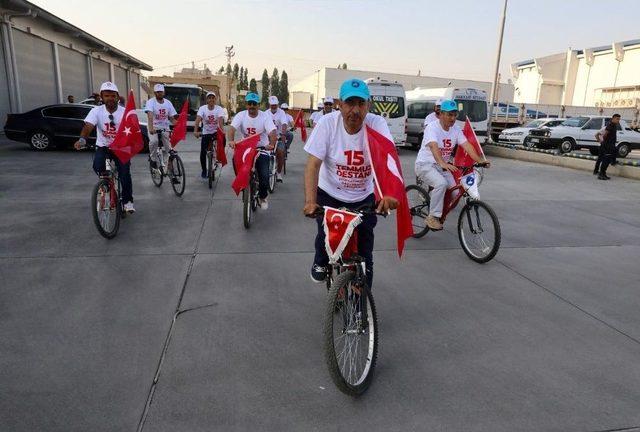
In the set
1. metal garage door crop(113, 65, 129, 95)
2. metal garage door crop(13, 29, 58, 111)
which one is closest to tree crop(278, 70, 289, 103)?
metal garage door crop(113, 65, 129, 95)

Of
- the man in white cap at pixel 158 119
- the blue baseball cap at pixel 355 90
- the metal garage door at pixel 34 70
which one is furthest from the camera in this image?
the metal garage door at pixel 34 70

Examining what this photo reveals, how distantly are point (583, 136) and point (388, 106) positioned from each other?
358 inches

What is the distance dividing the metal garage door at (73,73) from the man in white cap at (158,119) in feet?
59.9

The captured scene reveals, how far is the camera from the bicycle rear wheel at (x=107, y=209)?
18.7 feet

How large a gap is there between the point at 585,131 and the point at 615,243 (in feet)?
53.4

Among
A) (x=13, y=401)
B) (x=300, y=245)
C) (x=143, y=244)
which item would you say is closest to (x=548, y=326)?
(x=300, y=245)

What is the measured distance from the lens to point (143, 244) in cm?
563

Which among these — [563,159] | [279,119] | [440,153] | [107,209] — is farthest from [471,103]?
[107,209]

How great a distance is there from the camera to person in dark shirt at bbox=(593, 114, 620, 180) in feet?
40.8

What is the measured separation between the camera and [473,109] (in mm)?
20312

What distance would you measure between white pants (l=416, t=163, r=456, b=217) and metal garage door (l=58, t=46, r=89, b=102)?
23918mm

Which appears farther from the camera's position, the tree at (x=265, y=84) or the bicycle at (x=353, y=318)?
the tree at (x=265, y=84)

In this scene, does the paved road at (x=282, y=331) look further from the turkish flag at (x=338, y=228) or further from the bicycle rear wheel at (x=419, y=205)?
the turkish flag at (x=338, y=228)

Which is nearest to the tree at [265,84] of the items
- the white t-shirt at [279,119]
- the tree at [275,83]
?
the tree at [275,83]
